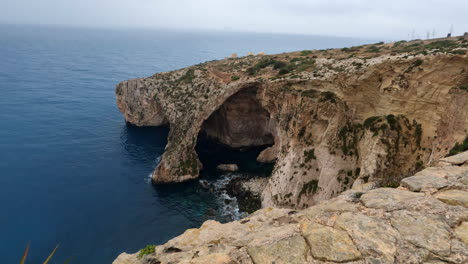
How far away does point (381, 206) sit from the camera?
11102 millimetres

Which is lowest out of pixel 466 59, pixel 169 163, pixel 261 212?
pixel 169 163

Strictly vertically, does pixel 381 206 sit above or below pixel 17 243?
above

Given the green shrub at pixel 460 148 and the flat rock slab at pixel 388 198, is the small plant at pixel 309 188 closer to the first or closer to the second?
the green shrub at pixel 460 148

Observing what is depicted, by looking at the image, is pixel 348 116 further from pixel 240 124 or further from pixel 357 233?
pixel 240 124

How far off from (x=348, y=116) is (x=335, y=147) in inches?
182

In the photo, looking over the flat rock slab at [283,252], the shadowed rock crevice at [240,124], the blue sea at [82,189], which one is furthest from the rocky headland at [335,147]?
the blue sea at [82,189]

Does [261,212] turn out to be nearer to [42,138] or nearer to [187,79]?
[187,79]

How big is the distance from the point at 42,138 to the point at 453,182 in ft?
270

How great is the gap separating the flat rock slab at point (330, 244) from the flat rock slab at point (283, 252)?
0.33 meters

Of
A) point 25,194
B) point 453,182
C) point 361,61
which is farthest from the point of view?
point 25,194

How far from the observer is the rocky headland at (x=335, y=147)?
9.48 m

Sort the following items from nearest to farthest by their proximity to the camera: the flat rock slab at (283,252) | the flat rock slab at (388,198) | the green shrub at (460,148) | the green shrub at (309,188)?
the flat rock slab at (283,252)
the flat rock slab at (388,198)
the green shrub at (460,148)
the green shrub at (309,188)

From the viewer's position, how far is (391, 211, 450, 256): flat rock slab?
8672 millimetres

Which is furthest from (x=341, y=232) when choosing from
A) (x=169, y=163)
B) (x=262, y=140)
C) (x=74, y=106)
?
(x=74, y=106)
